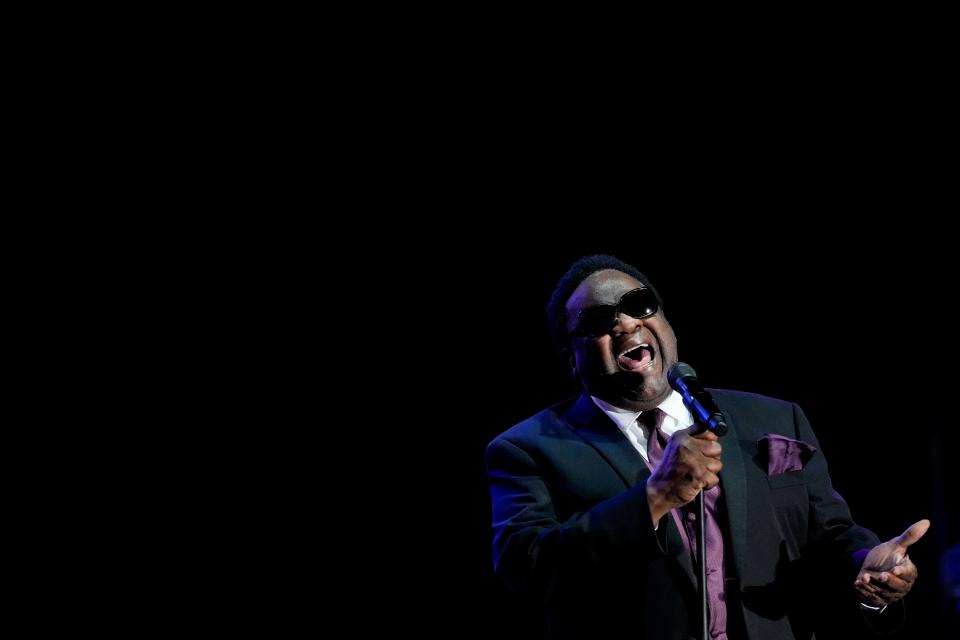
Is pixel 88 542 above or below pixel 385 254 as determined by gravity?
below

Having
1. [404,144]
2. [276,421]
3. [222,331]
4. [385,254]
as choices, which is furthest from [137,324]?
[404,144]

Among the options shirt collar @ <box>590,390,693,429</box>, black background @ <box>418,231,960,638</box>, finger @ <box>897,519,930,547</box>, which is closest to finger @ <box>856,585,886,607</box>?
finger @ <box>897,519,930,547</box>

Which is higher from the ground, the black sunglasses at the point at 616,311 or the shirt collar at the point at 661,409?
the black sunglasses at the point at 616,311

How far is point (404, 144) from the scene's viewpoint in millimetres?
4387

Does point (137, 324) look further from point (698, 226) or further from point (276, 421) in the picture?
point (698, 226)

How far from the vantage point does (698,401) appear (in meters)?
2.16

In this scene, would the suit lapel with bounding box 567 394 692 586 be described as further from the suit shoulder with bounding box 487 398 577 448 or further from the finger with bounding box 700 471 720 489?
the finger with bounding box 700 471 720 489

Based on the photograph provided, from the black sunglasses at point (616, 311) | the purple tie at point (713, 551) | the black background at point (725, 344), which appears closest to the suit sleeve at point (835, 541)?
the purple tie at point (713, 551)

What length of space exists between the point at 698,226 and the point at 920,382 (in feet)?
A: 3.58

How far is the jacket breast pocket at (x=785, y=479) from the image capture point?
252 cm

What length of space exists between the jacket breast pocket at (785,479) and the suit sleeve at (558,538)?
14.9 inches

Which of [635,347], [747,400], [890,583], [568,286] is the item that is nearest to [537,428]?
[635,347]

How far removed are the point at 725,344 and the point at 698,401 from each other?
2063mm

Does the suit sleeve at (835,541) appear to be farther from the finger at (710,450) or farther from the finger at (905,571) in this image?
the finger at (710,450)
